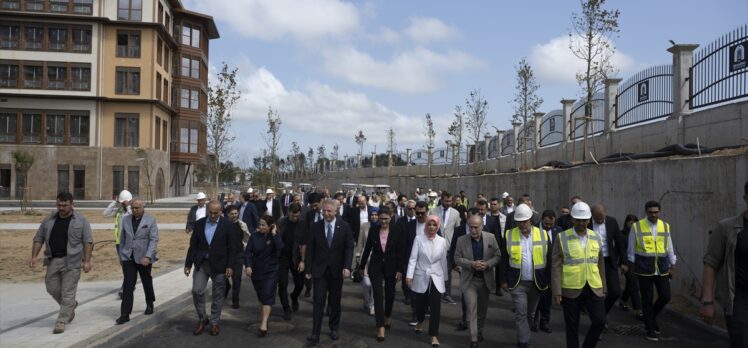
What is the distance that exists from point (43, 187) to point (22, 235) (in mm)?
27536

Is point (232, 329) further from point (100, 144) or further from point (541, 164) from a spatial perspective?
point (100, 144)

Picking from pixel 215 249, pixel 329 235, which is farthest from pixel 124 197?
pixel 329 235

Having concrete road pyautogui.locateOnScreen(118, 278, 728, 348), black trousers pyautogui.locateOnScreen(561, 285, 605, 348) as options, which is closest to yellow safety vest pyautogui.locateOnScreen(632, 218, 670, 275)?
concrete road pyautogui.locateOnScreen(118, 278, 728, 348)

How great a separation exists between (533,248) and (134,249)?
5.46 m

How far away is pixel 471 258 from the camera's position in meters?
7.34

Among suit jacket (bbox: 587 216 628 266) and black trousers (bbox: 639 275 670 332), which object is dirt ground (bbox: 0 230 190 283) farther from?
black trousers (bbox: 639 275 670 332)

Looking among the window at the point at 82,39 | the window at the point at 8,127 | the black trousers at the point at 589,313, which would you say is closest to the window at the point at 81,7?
the window at the point at 82,39

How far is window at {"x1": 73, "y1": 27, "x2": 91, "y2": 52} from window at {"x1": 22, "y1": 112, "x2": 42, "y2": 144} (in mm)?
6052

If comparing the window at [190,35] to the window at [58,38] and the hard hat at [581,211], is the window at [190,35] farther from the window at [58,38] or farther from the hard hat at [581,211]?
the hard hat at [581,211]

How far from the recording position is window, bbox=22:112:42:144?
44.7m

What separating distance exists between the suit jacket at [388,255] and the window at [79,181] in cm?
4361

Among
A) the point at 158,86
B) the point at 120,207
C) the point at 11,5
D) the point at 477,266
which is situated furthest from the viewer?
the point at 158,86

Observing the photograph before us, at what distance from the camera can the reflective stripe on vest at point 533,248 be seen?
725 centimetres

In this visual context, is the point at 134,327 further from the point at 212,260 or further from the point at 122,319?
the point at 212,260
